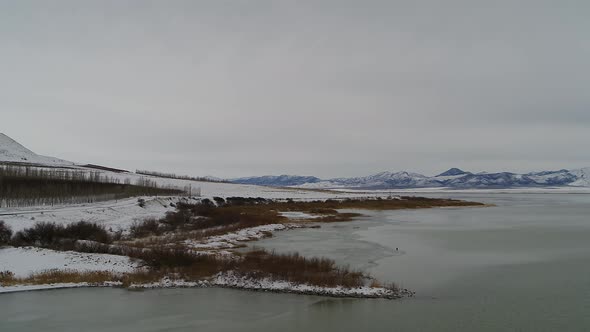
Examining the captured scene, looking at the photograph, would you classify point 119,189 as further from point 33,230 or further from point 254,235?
point 33,230

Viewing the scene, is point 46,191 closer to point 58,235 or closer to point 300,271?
point 58,235

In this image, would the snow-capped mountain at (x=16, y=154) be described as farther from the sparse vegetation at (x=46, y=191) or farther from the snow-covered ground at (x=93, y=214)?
the snow-covered ground at (x=93, y=214)

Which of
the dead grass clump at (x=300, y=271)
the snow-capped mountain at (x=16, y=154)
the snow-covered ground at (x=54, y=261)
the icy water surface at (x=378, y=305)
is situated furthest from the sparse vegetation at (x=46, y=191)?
the snow-capped mountain at (x=16, y=154)

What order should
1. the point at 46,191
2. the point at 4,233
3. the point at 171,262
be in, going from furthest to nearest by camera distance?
the point at 46,191
the point at 4,233
the point at 171,262

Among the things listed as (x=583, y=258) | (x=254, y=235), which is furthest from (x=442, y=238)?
(x=254, y=235)

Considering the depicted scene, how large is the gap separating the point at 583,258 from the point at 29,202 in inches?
1331

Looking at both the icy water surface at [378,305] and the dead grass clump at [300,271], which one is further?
the dead grass clump at [300,271]

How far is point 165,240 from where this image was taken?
25750 millimetres

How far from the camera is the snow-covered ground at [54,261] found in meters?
16.4

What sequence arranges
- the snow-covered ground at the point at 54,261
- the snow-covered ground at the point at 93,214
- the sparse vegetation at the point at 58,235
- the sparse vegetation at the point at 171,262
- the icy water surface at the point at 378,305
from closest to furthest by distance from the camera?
the icy water surface at the point at 378,305 < the sparse vegetation at the point at 171,262 < the snow-covered ground at the point at 54,261 < the sparse vegetation at the point at 58,235 < the snow-covered ground at the point at 93,214

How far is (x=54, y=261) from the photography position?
1714 centimetres

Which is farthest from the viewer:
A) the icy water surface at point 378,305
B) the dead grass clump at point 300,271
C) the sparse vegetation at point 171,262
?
the sparse vegetation at point 171,262

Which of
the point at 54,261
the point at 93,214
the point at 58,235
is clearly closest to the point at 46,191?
the point at 93,214

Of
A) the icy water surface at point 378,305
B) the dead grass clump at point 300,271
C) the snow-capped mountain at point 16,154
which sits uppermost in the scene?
the snow-capped mountain at point 16,154
